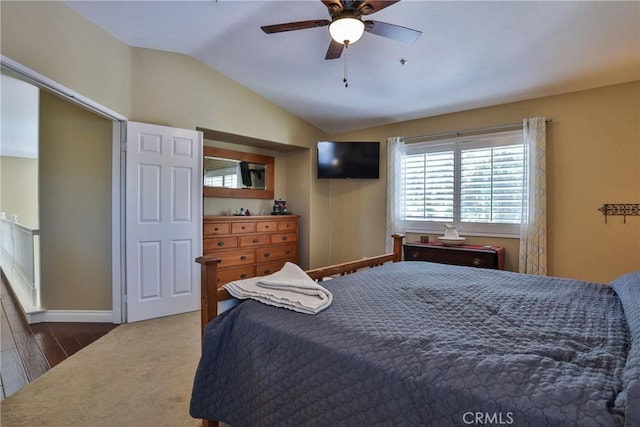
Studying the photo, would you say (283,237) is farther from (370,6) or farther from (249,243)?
(370,6)

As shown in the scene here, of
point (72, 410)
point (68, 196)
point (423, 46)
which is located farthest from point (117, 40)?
point (72, 410)

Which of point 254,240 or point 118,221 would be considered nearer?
point 118,221

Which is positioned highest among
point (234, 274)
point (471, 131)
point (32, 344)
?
point (471, 131)

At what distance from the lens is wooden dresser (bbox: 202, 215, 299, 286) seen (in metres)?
4.04

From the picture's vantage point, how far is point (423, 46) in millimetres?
2977

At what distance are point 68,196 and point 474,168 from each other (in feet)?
14.8

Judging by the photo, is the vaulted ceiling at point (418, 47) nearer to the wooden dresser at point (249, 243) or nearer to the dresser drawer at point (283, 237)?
the wooden dresser at point (249, 243)

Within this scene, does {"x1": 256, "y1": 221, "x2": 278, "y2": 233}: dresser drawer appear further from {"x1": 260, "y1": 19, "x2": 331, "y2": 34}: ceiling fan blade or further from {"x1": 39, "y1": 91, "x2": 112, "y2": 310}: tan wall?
{"x1": 260, "y1": 19, "x2": 331, "y2": 34}: ceiling fan blade

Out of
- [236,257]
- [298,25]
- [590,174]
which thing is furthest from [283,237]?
[590,174]

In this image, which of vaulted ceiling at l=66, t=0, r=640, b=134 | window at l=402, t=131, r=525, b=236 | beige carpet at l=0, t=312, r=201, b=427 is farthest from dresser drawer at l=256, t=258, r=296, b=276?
vaulted ceiling at l=66, t=0, r=640, b=134

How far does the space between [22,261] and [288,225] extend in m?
3.60

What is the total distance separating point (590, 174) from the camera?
127 inches

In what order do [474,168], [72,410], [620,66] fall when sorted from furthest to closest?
[474,168] → [620,66] → [72,410]

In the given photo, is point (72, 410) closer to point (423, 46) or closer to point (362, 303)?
point (362, 303)
